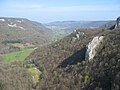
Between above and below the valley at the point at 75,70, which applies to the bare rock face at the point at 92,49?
above

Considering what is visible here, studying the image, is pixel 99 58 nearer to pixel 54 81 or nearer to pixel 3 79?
pixel 54 81

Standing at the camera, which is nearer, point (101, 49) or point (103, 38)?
point (101, 49)

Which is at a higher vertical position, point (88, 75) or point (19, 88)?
point (88, 75)

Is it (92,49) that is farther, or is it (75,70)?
(92,49)

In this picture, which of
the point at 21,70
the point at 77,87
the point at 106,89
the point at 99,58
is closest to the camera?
the point at 106,89

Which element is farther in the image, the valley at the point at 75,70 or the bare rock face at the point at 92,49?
the bare rock face at the point at 92,49

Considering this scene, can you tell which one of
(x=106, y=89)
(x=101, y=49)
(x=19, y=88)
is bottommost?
(x=19, y=88)

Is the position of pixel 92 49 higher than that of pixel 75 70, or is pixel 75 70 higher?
pixel 92 49

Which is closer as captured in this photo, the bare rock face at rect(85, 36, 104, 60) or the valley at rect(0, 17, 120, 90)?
the valley at rect(0, 17, 120, 90)

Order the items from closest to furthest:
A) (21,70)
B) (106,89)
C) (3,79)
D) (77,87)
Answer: (106,89) < (77,87) < (3,79) < (21,70)

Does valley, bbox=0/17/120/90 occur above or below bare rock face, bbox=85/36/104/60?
below

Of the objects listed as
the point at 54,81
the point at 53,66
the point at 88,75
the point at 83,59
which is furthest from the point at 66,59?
the point at 88,75
